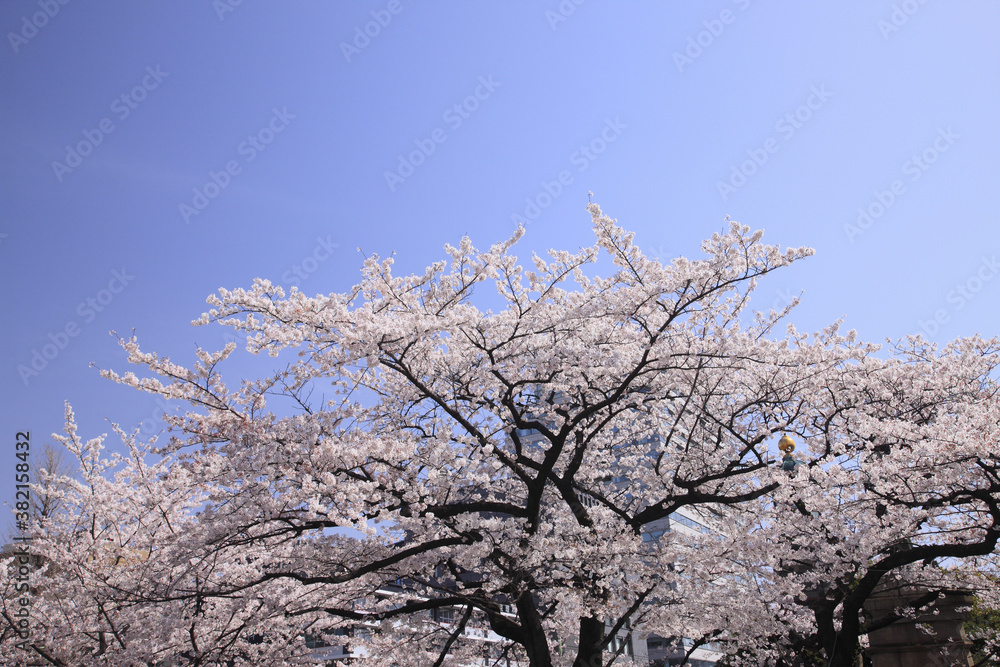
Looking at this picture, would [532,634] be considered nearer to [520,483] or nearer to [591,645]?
[591,645]

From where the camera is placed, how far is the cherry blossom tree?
24.5 feet

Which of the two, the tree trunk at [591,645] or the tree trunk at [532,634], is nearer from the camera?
the tree trunk at [532,634]

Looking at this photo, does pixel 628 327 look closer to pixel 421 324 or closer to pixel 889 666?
pixel 421 324

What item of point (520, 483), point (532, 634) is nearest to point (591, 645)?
point (532, 634)

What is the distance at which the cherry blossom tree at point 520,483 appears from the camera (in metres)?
7.48

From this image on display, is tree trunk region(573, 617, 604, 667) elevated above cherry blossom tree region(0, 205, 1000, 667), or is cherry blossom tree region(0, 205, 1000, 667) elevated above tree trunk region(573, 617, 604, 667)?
cherry blossom tree region(0, 205, 1000, 667)

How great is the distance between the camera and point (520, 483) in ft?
39.3

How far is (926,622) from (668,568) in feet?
20.2

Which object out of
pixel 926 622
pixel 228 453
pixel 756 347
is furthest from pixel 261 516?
pixel 926 622

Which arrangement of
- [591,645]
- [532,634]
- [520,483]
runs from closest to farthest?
[532,634] < [591,645] < [520,483]

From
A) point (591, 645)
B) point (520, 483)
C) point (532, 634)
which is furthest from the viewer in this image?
point (520, 483)

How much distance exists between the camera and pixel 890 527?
29.1ft

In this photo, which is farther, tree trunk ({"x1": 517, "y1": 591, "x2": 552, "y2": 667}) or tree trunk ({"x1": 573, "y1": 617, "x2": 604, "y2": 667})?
tree trunk ({"x1": 573, "y1": 617, "x2": 604, "y2": 667})

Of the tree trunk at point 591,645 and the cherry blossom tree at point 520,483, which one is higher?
the cherry blossom tree at point 520,483
